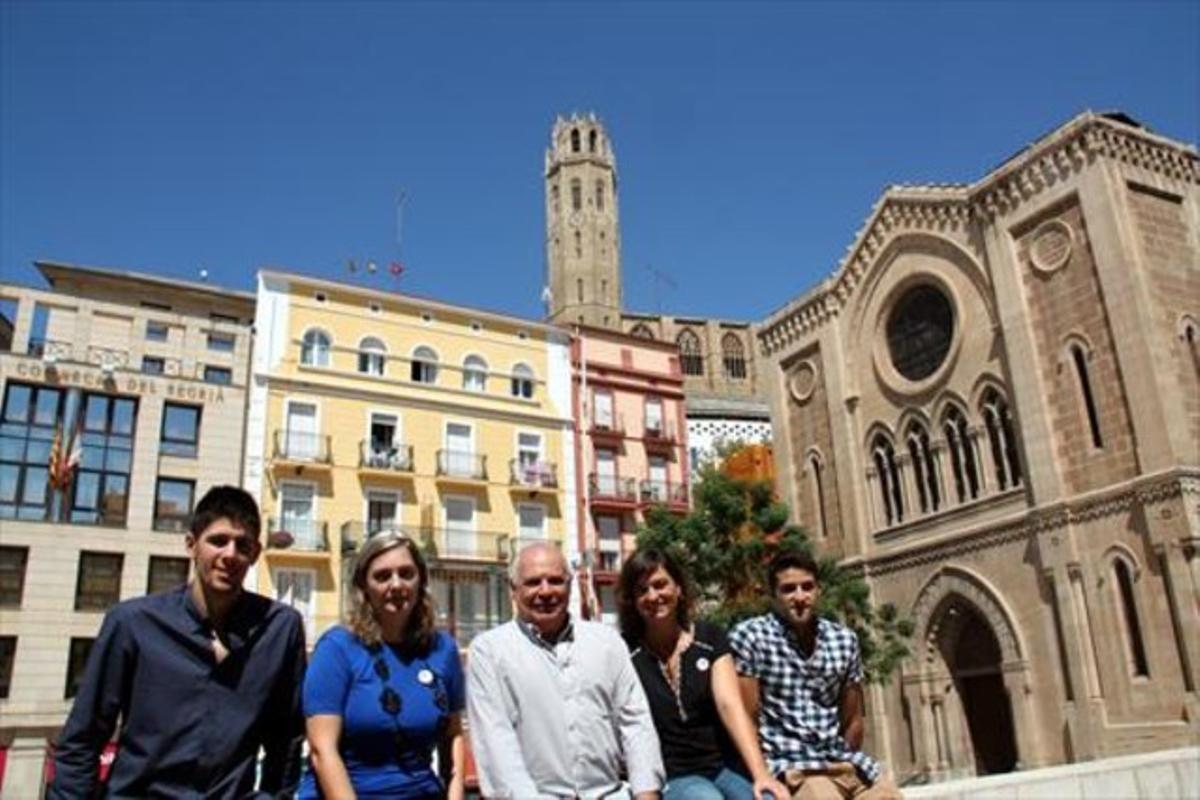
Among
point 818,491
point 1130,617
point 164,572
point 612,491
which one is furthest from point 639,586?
point 612,491

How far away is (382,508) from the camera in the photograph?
2820 cm

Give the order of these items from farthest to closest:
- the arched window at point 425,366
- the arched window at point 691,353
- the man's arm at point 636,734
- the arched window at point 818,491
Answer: the arched window at point 691,353 → the arched window at point 818,491 → the arched window at point 425,366 → the man's arm at point 636,734

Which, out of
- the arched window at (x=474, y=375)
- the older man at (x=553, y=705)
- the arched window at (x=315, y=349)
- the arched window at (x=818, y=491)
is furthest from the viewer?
the arched window at (x=474, y=375)

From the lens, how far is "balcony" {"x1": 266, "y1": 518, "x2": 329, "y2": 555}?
84.1 feet

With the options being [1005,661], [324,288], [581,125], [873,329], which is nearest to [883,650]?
[1005,661]

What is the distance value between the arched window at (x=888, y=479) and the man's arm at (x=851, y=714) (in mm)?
23562

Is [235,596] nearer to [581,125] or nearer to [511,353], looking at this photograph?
[511,353]

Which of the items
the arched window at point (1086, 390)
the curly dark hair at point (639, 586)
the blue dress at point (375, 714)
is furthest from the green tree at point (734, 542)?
the blue dress at point (375, 714)

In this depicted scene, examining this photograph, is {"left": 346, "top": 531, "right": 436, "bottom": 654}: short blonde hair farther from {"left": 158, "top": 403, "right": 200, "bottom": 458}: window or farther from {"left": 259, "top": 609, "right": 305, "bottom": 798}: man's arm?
{"left": 158, "top": 403, "right": 200, "bottom": 458}: window

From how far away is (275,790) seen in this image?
12.8 ft

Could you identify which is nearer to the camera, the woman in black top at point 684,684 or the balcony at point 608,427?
the woman in black top at point 684,684

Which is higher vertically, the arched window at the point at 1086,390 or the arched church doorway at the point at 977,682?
the arched window at the point at 1086,390

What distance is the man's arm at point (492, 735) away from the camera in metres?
3.91

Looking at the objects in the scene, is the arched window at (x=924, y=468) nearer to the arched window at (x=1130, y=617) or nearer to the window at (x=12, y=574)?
the arched window at (x=1130, y=617)
